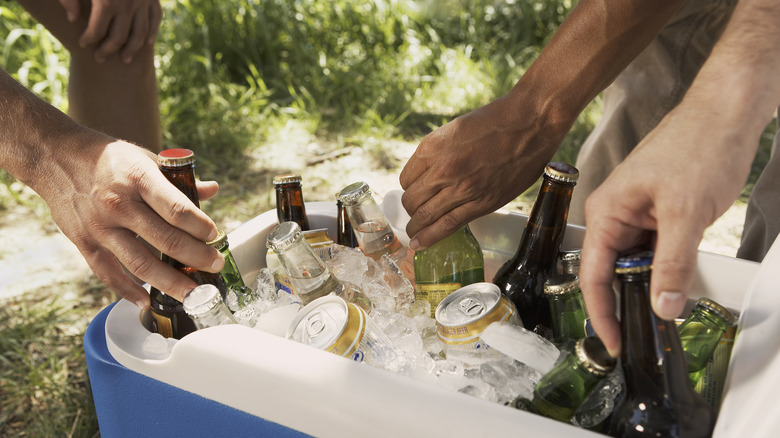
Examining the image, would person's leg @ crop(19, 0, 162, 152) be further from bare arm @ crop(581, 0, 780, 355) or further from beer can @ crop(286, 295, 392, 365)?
bare arm @ crop(581, 0, 780, 355)

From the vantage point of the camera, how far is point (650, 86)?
1.86 m

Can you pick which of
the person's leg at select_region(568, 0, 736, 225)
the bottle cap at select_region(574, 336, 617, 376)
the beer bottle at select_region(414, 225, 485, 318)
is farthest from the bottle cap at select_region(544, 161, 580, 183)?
the person's leg at select_region(568, 0, 736, 225)

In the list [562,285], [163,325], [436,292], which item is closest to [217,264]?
[163,325]

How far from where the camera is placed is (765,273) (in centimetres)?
93

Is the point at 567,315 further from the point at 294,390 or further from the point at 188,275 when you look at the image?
the point at 188,275

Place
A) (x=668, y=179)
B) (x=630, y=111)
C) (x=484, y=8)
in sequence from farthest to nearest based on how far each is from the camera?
1. (x=484, y=8)
2. (x=630, y=111)
3. (x=668, y=179)

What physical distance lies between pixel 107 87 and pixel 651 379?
163 cm

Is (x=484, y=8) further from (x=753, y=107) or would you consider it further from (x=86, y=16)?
(x=753, y=107)

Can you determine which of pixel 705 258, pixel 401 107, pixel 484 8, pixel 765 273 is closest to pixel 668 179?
pixel 765 273

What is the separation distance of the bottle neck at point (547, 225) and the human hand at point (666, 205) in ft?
1.09

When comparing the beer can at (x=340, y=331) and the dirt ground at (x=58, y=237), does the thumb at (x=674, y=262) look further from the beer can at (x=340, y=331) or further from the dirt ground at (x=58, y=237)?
the dirt ground at (x=58, y=237)

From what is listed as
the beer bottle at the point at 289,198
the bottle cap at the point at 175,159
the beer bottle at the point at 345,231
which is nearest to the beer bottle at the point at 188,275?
the bottle cap at the point at 175,159

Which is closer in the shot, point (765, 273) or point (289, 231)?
point (765, 273)

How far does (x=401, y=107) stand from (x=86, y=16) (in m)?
1.82
